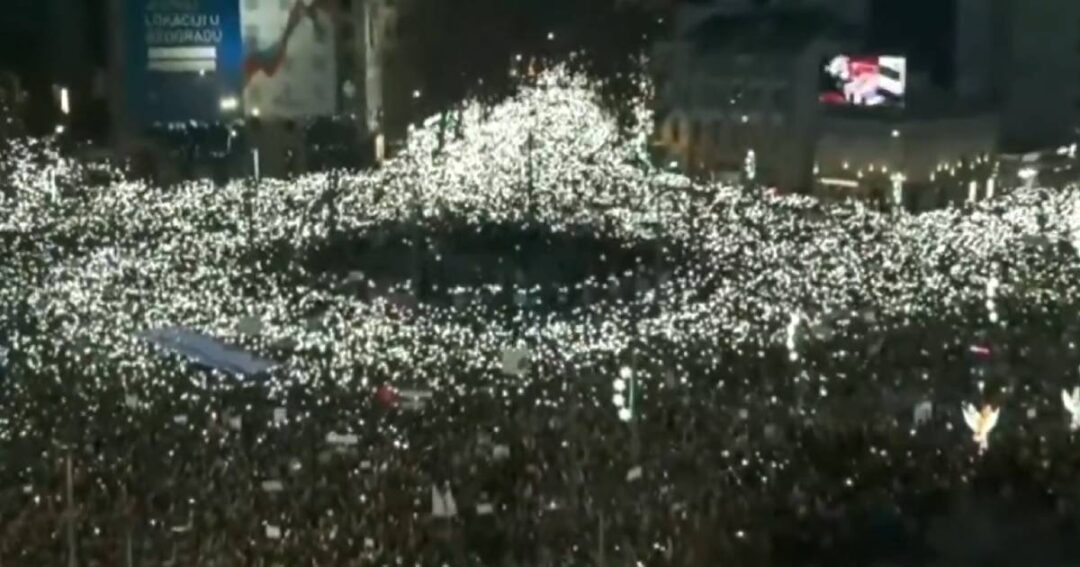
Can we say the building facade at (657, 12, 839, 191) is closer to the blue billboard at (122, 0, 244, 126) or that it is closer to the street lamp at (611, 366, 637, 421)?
the blue billboard at (122, 0, 244, 126)

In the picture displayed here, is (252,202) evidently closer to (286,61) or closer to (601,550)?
(286,61)

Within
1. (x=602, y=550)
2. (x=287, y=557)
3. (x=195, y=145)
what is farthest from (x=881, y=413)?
(x=195, y=145)

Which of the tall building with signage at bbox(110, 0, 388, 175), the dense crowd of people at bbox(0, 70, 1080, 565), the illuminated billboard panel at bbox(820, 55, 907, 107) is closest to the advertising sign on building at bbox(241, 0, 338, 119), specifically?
the tall building with signage at bbox(110, 0, 388, 175)

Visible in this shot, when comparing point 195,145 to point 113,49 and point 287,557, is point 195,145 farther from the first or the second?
point 287,557

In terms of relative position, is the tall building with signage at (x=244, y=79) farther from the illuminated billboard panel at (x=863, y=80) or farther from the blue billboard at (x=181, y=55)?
the illuminated billboard panel at (x=863, y=80)

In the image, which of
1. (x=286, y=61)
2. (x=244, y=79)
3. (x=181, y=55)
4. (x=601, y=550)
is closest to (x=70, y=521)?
(x=601, y=550)

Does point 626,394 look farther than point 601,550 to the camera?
Yes
